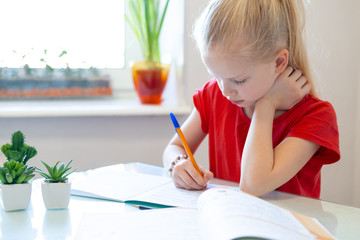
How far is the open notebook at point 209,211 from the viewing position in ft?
2.02

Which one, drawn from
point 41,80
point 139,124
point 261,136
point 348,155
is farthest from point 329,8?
point 41,80

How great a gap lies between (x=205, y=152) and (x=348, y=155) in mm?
604

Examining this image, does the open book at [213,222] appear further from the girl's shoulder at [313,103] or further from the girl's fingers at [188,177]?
the girl's shoulder at [313,103]

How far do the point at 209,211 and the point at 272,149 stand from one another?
1.14 feet

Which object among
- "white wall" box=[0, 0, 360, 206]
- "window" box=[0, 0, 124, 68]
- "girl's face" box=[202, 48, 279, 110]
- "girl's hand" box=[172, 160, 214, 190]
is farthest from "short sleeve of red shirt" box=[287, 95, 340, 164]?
"window" box=[0, 0, 124, 68]

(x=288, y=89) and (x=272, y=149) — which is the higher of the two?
(x=288, y=89)

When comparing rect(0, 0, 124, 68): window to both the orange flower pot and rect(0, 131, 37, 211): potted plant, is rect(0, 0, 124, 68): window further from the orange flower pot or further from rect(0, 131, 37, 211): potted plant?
rect(0, 131, 37, 211): potted plant

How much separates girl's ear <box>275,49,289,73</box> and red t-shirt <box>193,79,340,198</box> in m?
0.11

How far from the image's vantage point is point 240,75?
96 centimetres

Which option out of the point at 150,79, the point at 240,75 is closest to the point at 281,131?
the point at 240,75

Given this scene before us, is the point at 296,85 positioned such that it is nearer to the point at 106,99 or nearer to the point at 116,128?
the point at 116,128

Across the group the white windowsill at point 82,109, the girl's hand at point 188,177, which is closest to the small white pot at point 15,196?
the girl's hand at point 188,177

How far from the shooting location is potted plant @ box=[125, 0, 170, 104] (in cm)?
176

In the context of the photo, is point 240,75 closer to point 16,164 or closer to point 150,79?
point 16,164
